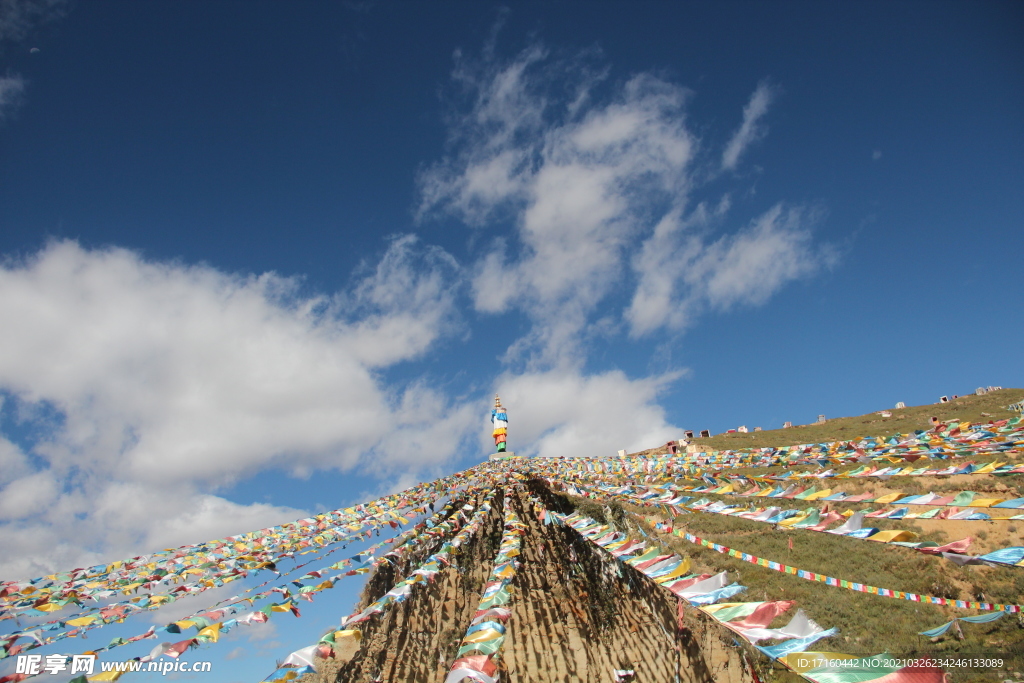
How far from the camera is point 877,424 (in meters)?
44.0

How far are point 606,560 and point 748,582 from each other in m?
6.10

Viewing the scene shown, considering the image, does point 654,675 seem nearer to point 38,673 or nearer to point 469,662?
point 469,662

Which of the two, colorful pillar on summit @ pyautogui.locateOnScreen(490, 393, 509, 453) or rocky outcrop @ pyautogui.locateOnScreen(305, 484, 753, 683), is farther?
colorful pillar on summit @ pyautogui.locateOnScreen(490, 393, 509, 453)

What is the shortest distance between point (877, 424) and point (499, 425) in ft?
119

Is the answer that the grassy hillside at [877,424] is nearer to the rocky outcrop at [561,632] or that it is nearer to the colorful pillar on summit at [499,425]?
the colorful pillar on summit at [499,425]

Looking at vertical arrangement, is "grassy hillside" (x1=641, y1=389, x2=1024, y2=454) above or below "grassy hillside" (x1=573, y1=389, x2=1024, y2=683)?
above

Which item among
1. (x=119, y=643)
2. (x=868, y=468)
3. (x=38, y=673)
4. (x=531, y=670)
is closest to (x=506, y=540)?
(x=531, y=670)

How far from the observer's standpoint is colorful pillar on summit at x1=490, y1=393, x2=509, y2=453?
30870mm

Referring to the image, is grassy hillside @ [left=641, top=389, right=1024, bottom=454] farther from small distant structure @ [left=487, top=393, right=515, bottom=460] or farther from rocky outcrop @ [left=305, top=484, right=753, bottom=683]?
rocky outcrop @ [left=305, top=484, right=753, bottom=683]

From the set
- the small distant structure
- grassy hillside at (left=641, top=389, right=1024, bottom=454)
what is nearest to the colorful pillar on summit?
the small distant structure

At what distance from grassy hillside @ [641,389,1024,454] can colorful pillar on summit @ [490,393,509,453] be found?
20.4 metres

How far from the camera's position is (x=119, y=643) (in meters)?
7.12

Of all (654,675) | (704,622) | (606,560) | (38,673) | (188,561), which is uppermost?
(188,561)

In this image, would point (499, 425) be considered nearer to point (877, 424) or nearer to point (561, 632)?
point (561, 632)
